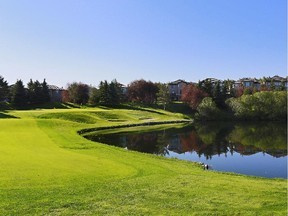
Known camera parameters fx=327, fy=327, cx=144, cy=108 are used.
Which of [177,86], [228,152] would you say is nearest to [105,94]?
[177,86]

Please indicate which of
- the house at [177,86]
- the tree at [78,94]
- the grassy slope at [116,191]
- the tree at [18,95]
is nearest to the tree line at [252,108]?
the tree at [78,94]

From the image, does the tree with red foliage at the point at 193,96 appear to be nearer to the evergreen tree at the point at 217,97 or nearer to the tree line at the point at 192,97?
the tree line at the point at 192,97

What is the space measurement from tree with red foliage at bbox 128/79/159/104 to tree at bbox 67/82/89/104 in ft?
52.9

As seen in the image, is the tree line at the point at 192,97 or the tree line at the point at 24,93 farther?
the tree line at the point at 24,93

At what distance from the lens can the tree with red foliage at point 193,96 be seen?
9881 cm

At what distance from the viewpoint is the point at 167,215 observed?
36.8ft

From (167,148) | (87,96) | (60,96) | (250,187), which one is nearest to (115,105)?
(87,96)

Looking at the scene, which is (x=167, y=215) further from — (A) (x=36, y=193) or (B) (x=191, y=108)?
(B) (x=191, y=108)

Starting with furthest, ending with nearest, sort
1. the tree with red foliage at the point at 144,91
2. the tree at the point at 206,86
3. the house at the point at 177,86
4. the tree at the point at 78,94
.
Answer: the house at the point at 177,86, the tree with red foliage at the point at 144,91, the tree at the point at 78,94, the tree at the point at 206,86

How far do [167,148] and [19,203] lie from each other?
29485mm

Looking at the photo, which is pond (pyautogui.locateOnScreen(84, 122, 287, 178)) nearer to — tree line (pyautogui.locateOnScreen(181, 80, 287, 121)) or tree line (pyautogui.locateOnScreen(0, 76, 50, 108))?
tree line (pyautogui.locateOnScreen(181, 80, 287, 121))

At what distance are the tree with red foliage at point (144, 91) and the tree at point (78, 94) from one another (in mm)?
16139

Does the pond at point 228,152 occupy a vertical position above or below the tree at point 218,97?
below

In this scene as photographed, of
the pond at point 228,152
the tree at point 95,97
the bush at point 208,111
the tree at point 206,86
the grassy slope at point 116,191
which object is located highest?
the tree at point 206,86
